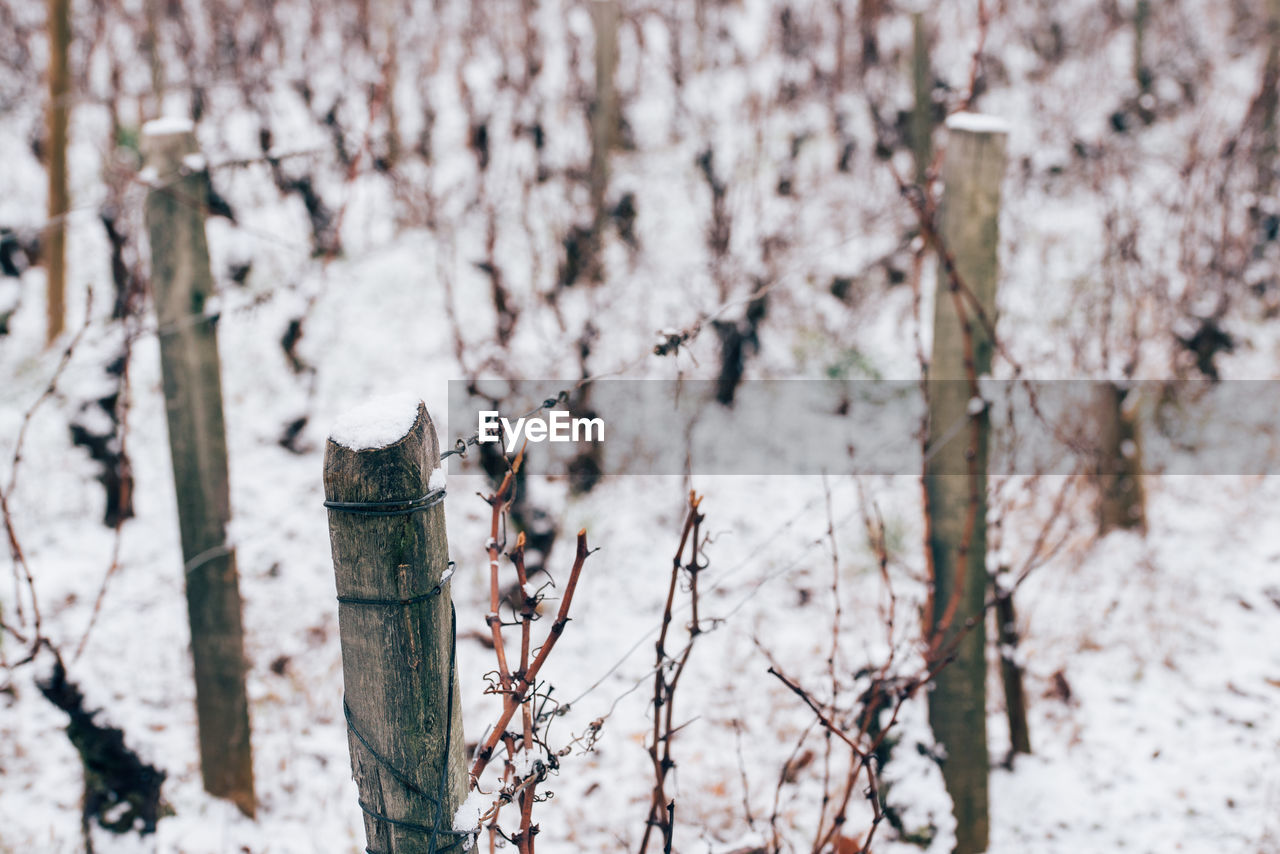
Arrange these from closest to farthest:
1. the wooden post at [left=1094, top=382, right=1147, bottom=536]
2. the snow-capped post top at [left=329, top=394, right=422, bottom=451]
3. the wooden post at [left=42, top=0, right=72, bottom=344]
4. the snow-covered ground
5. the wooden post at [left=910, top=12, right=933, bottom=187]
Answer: the snow-capped post top at [left=329, top=394, right=422, bottom=451] < the snow-covered ground < the wooden post at [left=1094, top=382, right=1147, bottom=536] < the wooden post at [left=42, top=0, right=72, bottom=344] < the wooden post at [left=910, top=12, right=933, bottom=187]

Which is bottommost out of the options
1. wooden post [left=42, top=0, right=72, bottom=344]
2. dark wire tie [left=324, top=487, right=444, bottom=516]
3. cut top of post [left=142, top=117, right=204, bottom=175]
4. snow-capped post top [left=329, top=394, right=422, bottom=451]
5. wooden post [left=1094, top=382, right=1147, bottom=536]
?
wooden post [left=1094, top=382, right=1147, bottom=536]

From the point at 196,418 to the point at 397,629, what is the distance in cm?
138

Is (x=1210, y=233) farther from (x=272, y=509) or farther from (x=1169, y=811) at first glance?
(x=272, y=509)

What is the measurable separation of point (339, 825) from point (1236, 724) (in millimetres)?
2876

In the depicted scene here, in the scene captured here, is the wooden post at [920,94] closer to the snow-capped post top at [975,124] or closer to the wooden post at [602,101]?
the wooden post at [602,101]

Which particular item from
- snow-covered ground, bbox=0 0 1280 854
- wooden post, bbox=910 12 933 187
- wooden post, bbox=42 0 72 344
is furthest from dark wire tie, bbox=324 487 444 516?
Result: wooden post, bbox=910 12 933 187

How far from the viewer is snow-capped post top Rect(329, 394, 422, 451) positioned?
94cm

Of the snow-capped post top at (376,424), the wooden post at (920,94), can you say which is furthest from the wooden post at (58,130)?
the wooden post at (920,94)

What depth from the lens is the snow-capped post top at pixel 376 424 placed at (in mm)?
940

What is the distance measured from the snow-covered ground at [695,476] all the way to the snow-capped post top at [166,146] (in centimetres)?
25

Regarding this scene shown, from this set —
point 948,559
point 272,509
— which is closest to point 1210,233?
point 948,559

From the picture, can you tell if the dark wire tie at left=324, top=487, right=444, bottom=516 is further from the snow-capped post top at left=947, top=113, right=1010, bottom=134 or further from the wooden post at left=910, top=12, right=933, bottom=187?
the wooden post at left=910, top=12, right=933, bottom=187

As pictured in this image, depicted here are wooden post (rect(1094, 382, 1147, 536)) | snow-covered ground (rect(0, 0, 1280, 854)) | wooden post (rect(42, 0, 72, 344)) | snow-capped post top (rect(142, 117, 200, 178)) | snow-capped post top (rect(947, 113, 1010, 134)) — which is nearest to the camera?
snow-capped post top (rect(947, 113, 1010, 134))

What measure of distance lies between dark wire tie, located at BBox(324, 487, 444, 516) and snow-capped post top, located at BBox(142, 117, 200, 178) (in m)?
1.49
